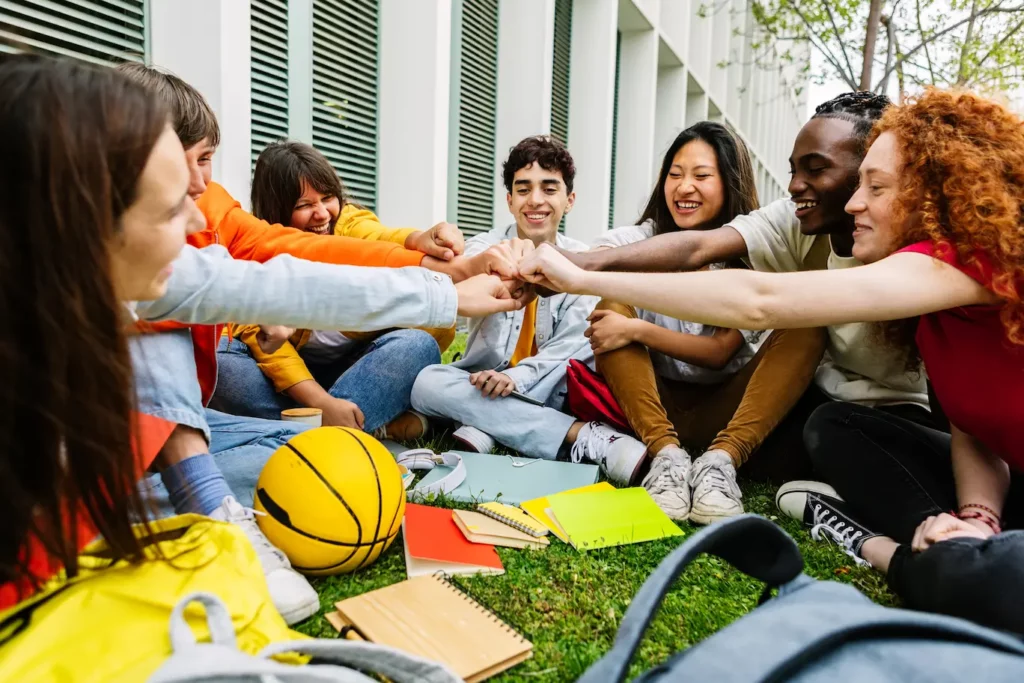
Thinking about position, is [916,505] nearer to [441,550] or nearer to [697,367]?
[697,367]

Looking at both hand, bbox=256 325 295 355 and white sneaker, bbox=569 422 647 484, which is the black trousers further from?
hand, bbox=256 325 295 355

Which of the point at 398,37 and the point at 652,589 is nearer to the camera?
the point at 652,589

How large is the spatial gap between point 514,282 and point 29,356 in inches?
72.7

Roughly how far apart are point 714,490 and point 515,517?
2.35 ft

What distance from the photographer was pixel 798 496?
2512 millimetres

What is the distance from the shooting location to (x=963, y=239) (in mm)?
1790

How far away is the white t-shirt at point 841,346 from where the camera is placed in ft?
8.54

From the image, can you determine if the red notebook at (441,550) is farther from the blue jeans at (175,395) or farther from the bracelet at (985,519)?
the bracelet at (985,519)

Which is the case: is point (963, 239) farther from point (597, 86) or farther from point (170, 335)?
point (597, 86)

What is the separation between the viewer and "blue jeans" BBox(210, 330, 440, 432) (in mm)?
3033

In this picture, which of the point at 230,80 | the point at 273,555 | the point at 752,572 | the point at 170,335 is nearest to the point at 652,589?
the point at 752,572

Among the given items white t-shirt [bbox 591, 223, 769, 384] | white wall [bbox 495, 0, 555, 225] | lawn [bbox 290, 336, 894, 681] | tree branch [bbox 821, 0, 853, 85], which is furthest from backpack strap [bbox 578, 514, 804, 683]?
tree branch [bbox 821, 0, 853, 85]

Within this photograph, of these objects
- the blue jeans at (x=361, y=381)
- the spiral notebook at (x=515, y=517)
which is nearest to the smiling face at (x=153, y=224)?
the spiral notebook at (x=515, y=517)

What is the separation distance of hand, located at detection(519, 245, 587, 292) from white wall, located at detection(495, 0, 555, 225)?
5.21m
